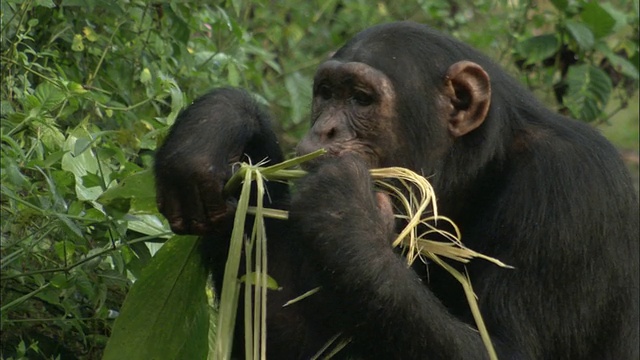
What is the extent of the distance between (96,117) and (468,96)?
2.50 metres

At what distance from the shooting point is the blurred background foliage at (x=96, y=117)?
6047mm

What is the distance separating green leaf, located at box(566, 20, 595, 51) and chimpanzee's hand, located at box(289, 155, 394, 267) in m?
5.31

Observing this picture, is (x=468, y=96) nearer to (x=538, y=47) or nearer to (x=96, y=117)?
(x=96, y=117)

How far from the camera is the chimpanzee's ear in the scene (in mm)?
5914

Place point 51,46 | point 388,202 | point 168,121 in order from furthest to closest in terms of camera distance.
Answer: point 51,46
point 168,121
point 388,202

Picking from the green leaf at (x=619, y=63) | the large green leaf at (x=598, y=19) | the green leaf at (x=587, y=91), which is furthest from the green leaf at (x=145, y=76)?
the green leaf at (x=619, y=63)

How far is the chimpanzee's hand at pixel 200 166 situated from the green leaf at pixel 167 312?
0.99 ft

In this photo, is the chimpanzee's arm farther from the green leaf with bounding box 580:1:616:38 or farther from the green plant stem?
the green leaf with bounding box 580:1:616:38

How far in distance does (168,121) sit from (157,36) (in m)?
1.21

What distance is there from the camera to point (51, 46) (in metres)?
7.38

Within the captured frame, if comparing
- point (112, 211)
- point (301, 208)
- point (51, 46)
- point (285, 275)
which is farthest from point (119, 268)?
point (51, 46)

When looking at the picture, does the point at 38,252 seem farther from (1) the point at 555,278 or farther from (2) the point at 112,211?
(1) the point at 555,278

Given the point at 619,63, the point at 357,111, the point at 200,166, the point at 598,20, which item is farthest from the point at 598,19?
the point at 200,166

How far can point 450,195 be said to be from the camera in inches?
234
